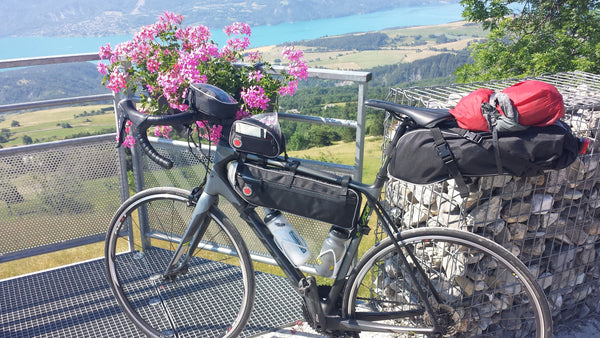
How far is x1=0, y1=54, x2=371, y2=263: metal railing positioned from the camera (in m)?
3.08

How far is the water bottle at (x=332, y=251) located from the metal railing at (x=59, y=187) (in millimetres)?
733

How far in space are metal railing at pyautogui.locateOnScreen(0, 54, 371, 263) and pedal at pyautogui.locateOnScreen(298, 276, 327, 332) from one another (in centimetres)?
77

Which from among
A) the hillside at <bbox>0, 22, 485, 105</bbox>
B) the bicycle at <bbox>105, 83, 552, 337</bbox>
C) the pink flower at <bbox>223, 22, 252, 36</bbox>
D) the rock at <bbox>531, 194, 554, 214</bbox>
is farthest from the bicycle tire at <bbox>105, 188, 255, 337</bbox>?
the hillside at <bbox>0, 22, 485, 105</bbox>

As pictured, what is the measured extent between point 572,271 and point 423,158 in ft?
5.02

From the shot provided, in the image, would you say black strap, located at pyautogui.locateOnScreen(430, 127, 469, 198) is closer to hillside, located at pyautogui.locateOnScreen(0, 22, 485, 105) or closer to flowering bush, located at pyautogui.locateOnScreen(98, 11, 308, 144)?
flowering bush, located at pyautogui.locateOnScreen(98, 11, 308, 144)

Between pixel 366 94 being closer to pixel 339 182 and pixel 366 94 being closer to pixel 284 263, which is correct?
pixel 339 182

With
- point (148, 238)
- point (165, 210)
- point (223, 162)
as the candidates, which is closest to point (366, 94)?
point (223, 162)

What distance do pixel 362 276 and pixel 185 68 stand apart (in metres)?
1.54

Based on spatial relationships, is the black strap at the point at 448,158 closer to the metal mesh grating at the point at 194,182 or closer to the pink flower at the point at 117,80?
the metal mesh grating at the point at 194,182

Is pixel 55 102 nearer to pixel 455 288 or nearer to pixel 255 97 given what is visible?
pixel 255 97

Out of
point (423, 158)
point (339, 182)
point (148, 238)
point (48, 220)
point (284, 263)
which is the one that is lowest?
point (148, 238)

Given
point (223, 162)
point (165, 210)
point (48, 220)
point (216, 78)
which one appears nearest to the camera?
point (223, 162)

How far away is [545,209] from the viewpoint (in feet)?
7.60

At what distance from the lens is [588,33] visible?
27.3 feet
